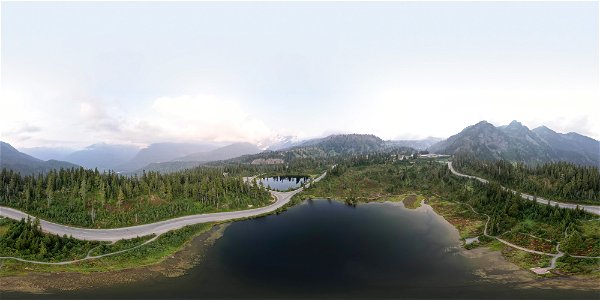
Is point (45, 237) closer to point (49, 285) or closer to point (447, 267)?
point (49, 285)

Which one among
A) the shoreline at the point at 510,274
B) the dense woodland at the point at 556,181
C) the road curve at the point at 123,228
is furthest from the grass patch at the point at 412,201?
the road curve at the point at 123,228

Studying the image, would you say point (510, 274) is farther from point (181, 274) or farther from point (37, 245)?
point (37, 245)

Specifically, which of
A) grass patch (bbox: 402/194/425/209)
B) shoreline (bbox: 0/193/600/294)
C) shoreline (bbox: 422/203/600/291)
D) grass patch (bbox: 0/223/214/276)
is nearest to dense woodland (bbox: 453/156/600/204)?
grass patch (bbox: 402/194/425/209)

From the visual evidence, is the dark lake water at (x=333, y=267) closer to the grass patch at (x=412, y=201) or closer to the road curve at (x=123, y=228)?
the road curve at (x=123, y=228)

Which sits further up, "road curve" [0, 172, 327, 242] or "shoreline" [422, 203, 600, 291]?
"road curve" [0, 172, 327, 242]

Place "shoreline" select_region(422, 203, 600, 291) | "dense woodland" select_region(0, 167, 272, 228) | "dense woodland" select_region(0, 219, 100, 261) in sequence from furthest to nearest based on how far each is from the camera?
1. "dense woodland" select_region(0, 167, 272, 228)
2. "dense woodland" select_region(0, 219, 100, 261)
3. "shoreline" select_region(422, 203, 600, 291)

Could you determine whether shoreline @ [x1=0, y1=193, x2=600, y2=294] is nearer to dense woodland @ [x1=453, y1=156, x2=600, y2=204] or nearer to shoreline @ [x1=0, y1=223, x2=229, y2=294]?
shoreline @ [x1=0, y1=223, x2=229, y2=294]

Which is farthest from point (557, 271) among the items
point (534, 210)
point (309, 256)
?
point (309, 256)
